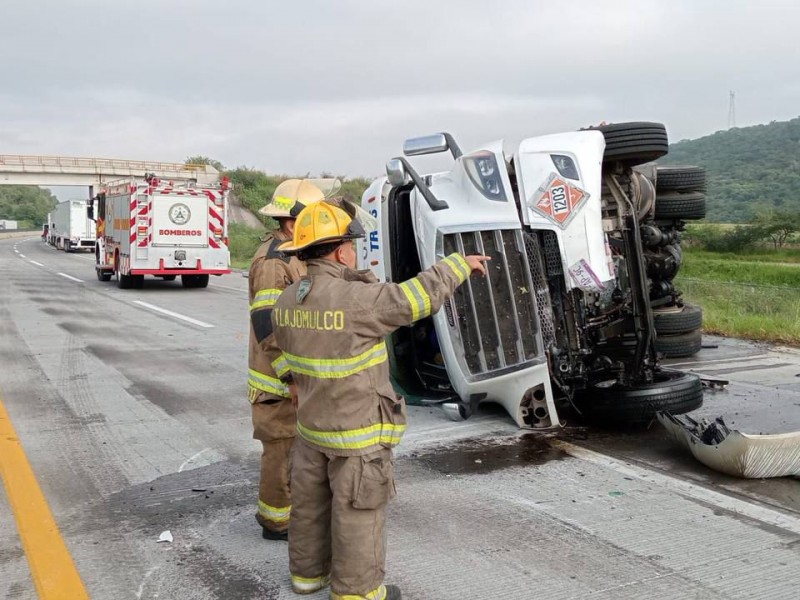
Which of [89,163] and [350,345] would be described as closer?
[350,345]

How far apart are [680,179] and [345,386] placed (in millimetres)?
5865

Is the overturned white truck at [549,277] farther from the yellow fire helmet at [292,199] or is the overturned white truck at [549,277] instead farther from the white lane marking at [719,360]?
the white lane marking at [719,360]

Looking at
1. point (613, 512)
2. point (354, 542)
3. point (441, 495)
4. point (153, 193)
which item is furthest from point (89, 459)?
point (153, 193)

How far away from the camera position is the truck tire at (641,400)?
5117 mm

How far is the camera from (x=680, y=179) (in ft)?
25.0

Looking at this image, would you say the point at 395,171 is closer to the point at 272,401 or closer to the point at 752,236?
the point at 272,401

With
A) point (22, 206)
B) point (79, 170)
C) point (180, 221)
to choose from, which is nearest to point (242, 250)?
point (180, 221)

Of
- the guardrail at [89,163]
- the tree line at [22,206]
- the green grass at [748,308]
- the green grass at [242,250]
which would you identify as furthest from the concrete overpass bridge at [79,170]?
the tree line at [22,206]

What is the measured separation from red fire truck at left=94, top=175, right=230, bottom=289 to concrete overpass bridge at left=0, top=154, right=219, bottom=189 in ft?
137

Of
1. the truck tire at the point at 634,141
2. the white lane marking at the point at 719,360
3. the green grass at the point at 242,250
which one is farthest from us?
the green grass at the point at 242,250

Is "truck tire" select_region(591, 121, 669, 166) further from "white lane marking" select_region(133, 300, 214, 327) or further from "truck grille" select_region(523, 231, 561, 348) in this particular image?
"white lane marking" select_region(133, 300, 214, 327)

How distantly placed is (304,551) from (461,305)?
246 centimetres

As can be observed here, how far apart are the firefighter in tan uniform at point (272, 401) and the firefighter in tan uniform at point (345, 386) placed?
2.00ft

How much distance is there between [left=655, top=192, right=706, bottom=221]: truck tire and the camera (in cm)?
749
